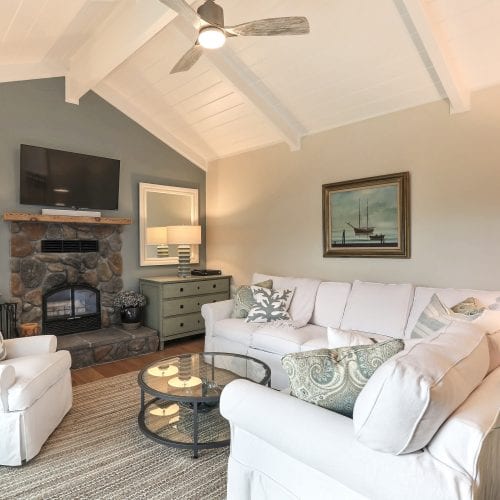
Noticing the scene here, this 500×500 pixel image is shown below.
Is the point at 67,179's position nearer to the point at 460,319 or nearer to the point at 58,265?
the point at 58,265

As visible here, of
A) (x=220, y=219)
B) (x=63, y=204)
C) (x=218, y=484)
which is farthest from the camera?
(x=220, y=219)

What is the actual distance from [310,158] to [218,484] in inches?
134

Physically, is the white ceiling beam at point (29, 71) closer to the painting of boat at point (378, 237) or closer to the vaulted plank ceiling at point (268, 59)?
the vaulted plank ceiling at point (268, 59)

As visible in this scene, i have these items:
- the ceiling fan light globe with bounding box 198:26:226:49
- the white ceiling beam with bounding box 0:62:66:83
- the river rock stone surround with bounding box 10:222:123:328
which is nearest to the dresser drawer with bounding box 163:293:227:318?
the river rock stone surround with bounding box 10:222:123:328

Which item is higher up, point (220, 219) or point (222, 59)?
point (222, 59)

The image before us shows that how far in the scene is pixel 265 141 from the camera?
15.5ft

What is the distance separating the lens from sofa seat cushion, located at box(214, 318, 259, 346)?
→ 3.48 metres

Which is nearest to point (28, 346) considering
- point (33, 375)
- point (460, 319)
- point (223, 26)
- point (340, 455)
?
point (33, 375)

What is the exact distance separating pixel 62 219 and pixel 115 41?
1866mm

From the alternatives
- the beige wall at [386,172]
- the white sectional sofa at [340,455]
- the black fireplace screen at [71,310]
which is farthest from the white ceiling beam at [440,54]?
the black fireplace screen at [71,310]

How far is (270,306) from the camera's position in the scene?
12.2 ft

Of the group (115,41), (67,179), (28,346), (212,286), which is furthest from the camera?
(212,286)

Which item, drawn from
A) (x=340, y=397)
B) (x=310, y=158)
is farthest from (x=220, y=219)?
(x=340, y=397)

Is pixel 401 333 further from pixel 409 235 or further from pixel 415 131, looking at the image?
pixel 415 131
